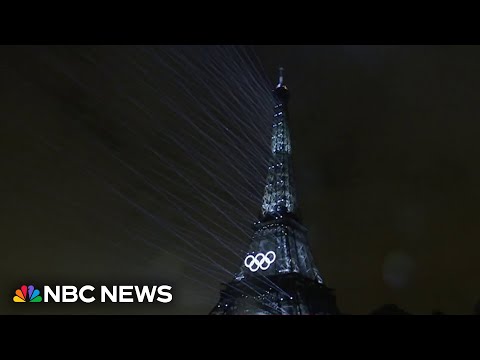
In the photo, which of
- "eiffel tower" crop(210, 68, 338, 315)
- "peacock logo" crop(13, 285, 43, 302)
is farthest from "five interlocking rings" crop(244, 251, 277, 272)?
"peacock logo" crop(13, 285, 43, 302)

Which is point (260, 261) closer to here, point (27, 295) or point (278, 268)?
point (278, 268)

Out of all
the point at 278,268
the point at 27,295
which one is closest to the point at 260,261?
the point at 278,268

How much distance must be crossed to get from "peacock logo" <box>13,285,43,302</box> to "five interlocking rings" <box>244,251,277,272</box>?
4735cm

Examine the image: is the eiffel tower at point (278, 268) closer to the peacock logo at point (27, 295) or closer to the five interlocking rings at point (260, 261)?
the five interlocking rings at point (260, 261)

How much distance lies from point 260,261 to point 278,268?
130 inches

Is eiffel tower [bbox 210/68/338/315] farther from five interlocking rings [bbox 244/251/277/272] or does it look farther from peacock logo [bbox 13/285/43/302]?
peacock logo [bbox 13/285/43/302]

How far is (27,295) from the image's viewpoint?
15.9m

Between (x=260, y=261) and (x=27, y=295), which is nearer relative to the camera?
(x=27, y=295)

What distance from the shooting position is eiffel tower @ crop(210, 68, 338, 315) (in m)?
57.8

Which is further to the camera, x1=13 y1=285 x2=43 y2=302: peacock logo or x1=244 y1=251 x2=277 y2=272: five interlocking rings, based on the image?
x1=244 y1=251 x2=277 y2=272: five interlocking rings

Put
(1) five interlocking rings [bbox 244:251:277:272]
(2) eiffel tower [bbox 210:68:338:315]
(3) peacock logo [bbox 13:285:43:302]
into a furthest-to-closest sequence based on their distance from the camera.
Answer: (1) five interlocking rings [bbox 244:251:277:272] → (2) eiffel tower [bbox 210:68:338:315] → (3) peacock logo [bbox 13:285:43:302]

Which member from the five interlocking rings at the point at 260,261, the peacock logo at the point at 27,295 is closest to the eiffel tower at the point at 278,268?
the five interlocking rings at the point at 260,261
